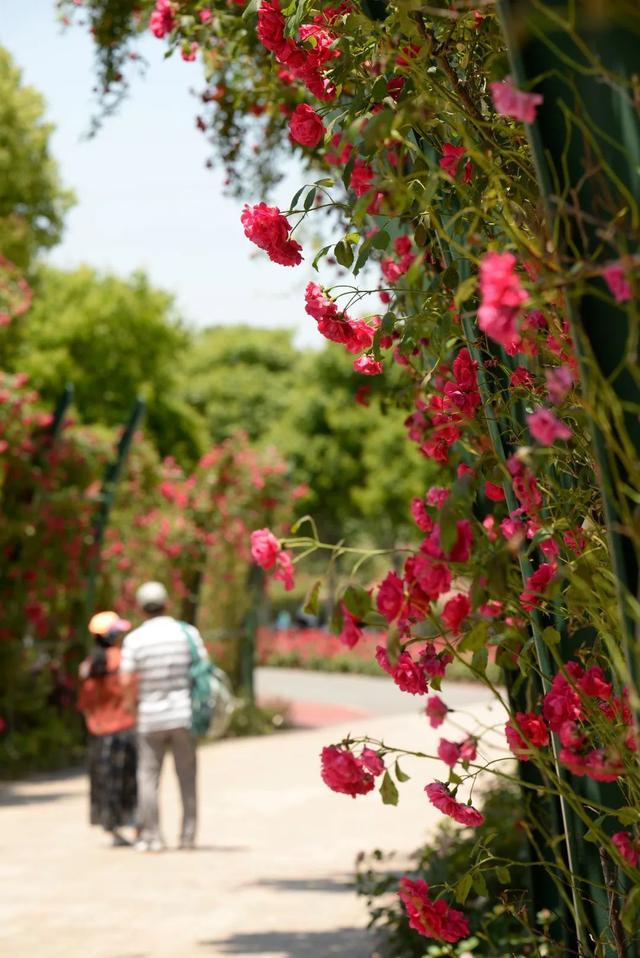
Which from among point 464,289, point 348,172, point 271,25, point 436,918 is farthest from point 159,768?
point 464,289

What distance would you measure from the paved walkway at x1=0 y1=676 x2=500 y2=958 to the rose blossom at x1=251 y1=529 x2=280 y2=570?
12.9ft

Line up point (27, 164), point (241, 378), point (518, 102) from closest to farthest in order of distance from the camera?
1. point (518, 102)
2. point (27, 164)
3. point (241, 378)

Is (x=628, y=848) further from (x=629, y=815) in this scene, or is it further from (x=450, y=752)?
(x=450, y=752)

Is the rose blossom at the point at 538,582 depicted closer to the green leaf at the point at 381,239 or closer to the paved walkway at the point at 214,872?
the green leaf at the point at 381,239

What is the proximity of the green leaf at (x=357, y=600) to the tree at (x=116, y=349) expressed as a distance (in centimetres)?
3829

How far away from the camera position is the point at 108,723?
9.74m

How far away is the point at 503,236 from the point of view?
8.93 feet

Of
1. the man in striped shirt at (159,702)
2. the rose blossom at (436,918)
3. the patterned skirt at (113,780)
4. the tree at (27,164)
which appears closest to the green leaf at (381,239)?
the rose blossom at (436,918)

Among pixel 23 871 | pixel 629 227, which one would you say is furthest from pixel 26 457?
pixel 629 227

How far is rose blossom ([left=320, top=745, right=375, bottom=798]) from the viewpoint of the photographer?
2.47m

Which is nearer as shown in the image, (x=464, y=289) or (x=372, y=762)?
(x=464, y=289)

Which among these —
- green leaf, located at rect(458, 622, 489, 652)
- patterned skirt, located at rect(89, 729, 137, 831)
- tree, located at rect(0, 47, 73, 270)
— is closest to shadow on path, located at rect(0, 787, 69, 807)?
patterned skirt, located at rect(89, 729, 137, 831)

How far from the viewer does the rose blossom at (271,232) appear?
2.69 meters

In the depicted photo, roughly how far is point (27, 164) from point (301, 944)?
1092 inches
